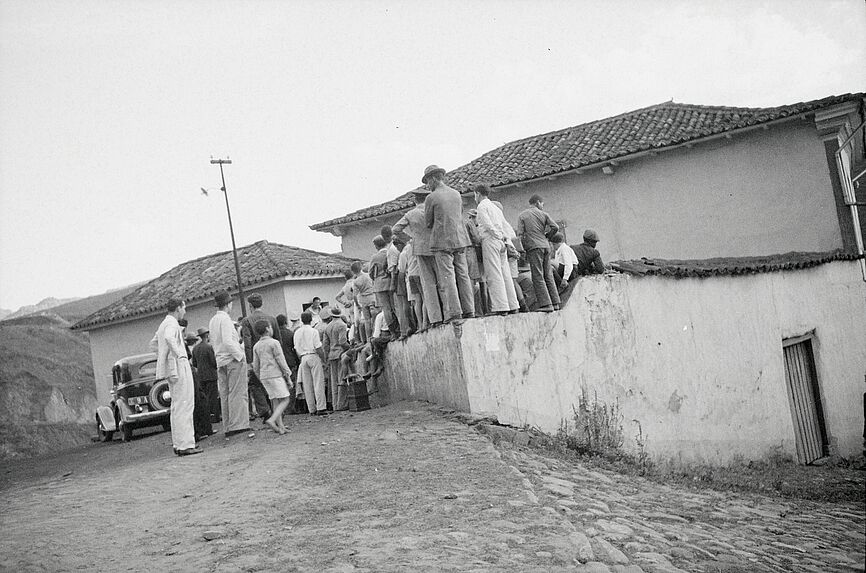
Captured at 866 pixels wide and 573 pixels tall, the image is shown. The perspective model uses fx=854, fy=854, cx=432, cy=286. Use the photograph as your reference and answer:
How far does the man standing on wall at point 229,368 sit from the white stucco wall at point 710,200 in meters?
12.5

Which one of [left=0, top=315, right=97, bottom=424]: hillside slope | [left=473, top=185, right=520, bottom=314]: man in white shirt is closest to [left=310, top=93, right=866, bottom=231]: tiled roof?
[left=473, top=185, right=520, bottom=314]: man in white shirt

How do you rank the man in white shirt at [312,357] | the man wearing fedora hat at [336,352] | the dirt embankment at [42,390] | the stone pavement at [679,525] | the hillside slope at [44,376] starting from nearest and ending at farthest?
the stone pavement at [679,525]
the man in white shirt at [312,357]
the man wearing fedora hat at [336,352]
the dirt embankment at [42,390]
the hillside slope at [44,376]

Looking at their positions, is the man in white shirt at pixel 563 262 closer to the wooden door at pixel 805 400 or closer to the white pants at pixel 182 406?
the wooden door at pixel 805 400

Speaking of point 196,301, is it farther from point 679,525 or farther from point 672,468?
point 679,525

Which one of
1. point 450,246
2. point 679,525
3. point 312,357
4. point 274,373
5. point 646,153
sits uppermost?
point 646,153

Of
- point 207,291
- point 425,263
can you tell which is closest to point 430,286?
point 425,263

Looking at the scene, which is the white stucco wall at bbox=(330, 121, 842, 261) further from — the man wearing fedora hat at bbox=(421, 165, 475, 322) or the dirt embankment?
the dirt embankment

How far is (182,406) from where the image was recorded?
38.5 feet

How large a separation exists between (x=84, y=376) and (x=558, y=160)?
77.2 feet

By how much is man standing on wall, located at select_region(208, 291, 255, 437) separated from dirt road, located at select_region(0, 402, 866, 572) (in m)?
1.76

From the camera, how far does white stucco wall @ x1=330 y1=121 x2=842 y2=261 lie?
778 inches

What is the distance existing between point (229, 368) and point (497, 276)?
4247mm

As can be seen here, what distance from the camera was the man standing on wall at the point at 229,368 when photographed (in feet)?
40.4

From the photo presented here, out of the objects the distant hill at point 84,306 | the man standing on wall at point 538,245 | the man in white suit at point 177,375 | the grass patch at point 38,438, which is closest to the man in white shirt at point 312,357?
the man in white suit at point 177,375
